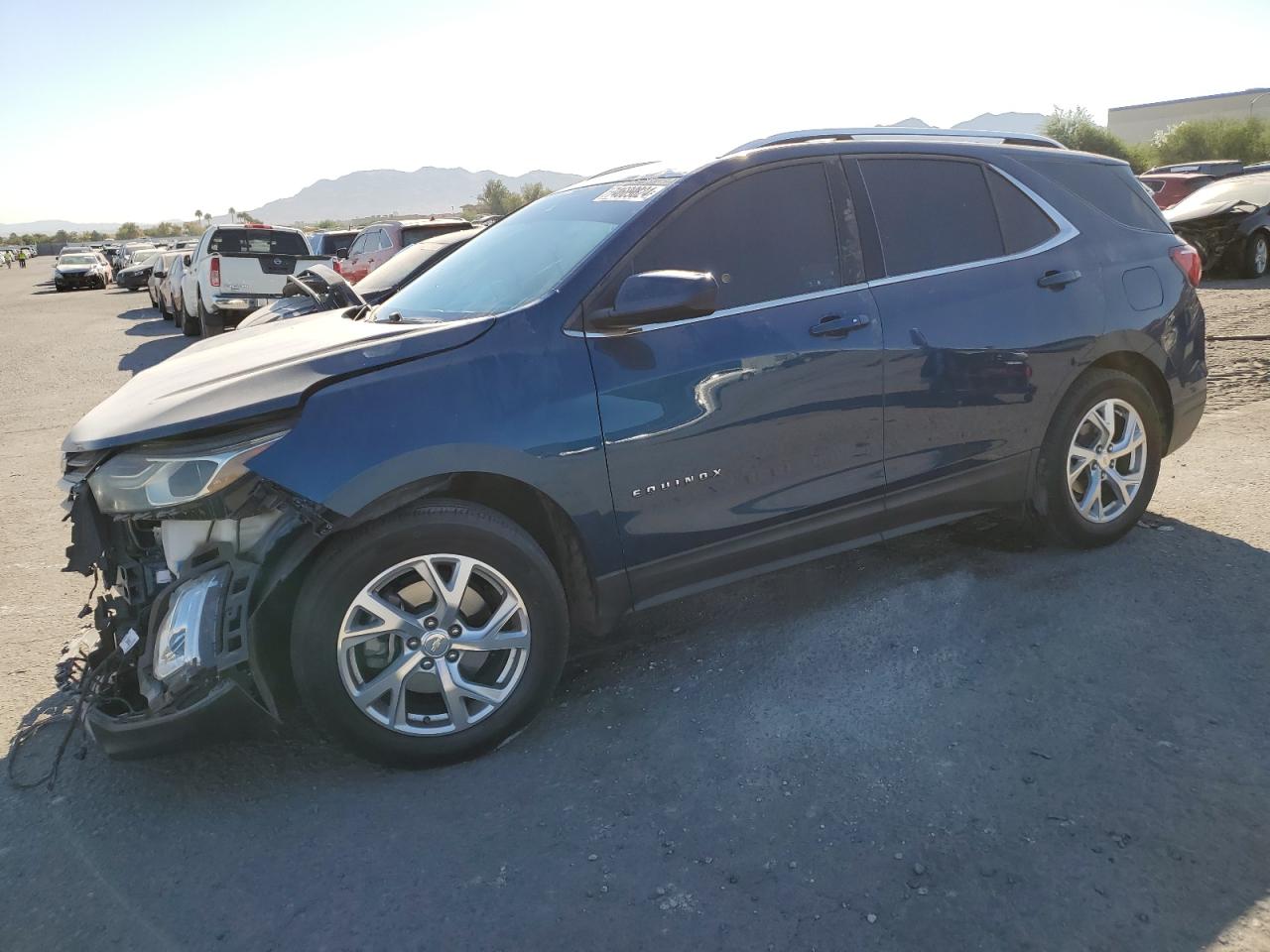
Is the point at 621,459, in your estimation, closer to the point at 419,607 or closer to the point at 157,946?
the point at 419,607

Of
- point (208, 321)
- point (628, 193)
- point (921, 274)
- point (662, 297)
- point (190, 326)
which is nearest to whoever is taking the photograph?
point (662, 297)

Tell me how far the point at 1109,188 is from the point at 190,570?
4.34 m

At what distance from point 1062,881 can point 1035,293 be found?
103 inches

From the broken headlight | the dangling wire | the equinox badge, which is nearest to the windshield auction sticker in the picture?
the equinox badge

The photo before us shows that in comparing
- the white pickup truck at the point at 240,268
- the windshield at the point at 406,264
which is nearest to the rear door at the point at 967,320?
the windshield at the point at 406,264

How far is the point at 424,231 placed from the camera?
1487cm

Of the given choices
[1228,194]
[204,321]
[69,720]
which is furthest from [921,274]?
[204,321]

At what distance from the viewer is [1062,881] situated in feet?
8.50

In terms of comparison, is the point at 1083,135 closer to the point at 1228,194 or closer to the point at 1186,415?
the point at 1228,194

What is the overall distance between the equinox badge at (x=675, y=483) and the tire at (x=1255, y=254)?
48.0 ft

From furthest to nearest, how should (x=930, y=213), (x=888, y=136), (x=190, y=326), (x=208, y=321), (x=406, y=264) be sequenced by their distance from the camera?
(x=190, y=326), (x=208, y=321), (x=406, y=264), (x=888, y=136), (x=930, y=213)

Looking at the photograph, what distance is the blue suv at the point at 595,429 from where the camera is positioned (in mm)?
3096

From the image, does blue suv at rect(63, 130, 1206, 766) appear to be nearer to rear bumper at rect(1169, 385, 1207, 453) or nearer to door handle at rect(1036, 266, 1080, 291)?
door handle at rect(1036, 266, 1080, 291)

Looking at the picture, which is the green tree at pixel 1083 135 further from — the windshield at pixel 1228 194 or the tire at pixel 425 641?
the tire at pixel 425 641
